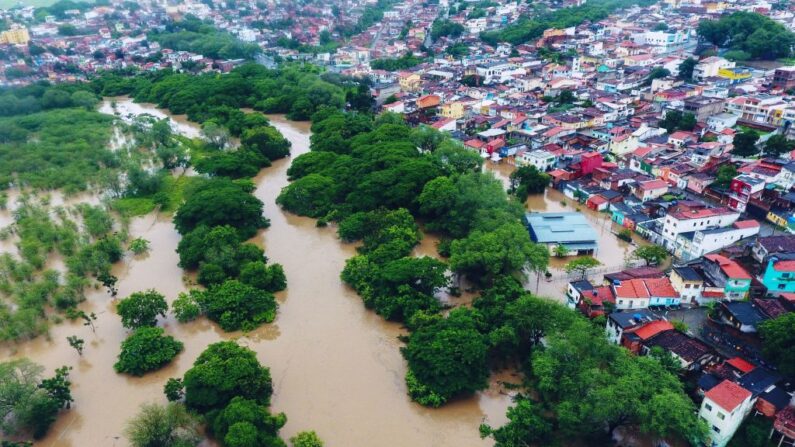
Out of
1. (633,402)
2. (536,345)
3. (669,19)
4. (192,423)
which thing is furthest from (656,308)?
(669,19)

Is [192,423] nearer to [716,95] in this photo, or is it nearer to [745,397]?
[745,397]

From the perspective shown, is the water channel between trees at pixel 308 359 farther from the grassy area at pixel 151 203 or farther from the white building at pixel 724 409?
the white building at pixel 724 409

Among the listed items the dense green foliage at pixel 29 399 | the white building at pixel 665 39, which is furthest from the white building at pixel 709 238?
the white building at pixel 665 39

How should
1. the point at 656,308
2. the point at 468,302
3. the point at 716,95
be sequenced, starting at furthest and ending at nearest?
the point at 716,95, the point at 468,302, the point at 656,308

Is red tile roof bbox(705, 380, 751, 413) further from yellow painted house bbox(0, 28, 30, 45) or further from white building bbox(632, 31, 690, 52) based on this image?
yellow painted house bbox(0, 28, 30, 45)

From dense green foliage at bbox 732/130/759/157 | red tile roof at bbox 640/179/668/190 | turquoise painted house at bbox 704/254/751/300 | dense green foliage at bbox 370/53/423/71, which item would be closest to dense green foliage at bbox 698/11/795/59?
dense green foliage at bbox 732/130/759/157

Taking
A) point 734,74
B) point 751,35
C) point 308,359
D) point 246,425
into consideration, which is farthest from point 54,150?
point 751,35
